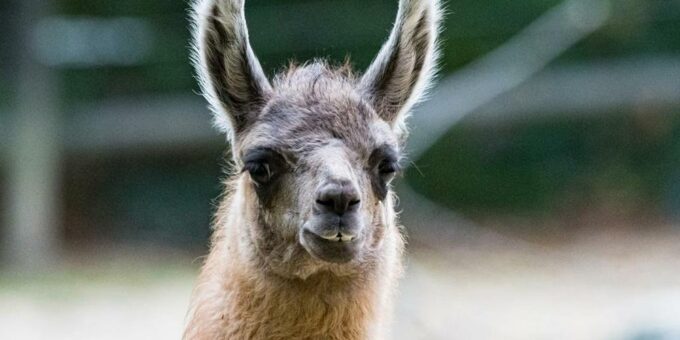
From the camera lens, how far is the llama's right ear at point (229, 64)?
669cm

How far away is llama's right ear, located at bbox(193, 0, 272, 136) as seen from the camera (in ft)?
21.9

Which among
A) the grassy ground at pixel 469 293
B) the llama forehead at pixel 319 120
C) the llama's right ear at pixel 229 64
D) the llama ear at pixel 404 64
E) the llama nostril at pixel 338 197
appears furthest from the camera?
the grassy ground at pixel 469 293

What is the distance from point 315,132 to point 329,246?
1.87 ft

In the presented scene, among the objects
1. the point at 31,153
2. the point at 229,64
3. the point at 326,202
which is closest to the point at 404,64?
the point at 229,64

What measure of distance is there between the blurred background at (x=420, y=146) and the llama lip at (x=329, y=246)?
432 inches

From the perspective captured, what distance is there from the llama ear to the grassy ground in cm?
599

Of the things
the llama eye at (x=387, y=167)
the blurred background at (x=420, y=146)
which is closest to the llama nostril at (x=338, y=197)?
the llama eye at (x=387, y=167)

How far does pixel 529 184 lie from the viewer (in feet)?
65.9

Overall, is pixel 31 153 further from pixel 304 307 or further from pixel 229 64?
pixel 304 307

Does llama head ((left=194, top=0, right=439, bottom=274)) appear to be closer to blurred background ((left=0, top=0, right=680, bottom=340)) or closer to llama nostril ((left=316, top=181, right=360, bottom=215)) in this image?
llama nostril ((left=316, top=181, right=360, bottom=215))

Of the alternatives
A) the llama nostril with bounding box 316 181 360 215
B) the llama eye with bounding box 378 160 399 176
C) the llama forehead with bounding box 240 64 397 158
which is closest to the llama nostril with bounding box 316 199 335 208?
the llama nostril with bounding box 316 181 360 215

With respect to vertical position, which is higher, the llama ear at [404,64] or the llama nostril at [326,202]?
the llama ear at [404,64]

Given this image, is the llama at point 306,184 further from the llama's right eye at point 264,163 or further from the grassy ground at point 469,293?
the grassy ground at point 469,293

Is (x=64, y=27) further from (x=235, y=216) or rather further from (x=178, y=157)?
(x=235, y=216)
